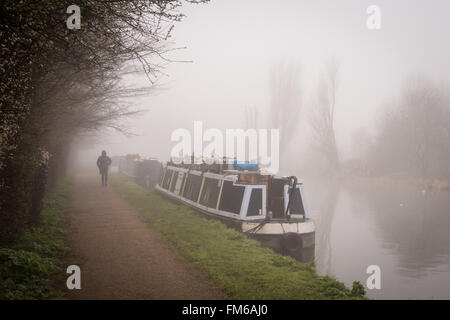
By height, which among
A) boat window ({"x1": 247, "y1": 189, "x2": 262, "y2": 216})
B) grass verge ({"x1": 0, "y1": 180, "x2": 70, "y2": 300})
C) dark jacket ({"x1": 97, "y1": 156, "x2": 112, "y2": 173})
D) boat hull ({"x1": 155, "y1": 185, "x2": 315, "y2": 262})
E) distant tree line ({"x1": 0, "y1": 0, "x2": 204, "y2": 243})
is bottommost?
boat hull ({"x1": 155, "y1": 185, "x2": 315, "y2": 262})

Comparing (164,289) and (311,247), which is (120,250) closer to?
(164,289)

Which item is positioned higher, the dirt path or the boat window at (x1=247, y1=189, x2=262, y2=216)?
the boat window at (x1=247, y1=189, x2=262, y2=216)

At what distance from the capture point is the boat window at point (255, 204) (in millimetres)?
8414

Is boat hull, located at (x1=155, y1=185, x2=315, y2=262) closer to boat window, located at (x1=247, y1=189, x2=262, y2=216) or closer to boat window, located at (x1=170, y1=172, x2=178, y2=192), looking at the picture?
boat window, located at (x1=247, y1=189, x2=262, y2=216)

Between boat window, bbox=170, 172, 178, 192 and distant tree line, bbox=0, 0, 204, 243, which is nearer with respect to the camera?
distant tree line, bbox=0, 0, 204, 243

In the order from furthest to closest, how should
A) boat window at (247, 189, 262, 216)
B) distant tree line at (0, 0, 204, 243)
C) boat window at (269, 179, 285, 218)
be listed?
boat window at (269, 179, 285, 218) < boat window at (247, 189, 262, 216) < distant tree line at (0, 0, 204, 243)

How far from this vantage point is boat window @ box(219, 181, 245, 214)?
337 inches

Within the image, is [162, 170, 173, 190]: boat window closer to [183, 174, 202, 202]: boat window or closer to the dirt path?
[183, 174, 202, 202]: boat window

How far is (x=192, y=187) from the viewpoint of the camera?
1162cm

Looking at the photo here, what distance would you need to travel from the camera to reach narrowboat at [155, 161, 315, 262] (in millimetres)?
8023

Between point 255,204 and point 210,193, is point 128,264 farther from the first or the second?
point 210,193

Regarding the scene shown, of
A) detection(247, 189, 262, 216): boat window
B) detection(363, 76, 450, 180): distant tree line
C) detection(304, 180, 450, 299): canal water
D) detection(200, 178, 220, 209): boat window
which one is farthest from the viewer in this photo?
detection(363, 76, 450, 180): distant tree line

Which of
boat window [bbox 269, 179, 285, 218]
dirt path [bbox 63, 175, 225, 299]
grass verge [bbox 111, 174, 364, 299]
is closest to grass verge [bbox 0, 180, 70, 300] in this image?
dirt path [bbox 63, 175, 225, 299]

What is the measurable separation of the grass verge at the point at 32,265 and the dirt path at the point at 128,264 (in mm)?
268
